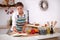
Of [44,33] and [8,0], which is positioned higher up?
[8,0]

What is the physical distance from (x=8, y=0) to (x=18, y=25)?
68 cm

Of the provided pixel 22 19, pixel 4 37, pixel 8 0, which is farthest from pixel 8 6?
pixel 4 37

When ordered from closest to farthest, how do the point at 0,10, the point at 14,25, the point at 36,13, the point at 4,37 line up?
the point at 4,37
the point at 14,25
the point at 0,10
the point at 36,13

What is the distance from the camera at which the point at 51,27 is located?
292cm

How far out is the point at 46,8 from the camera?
3246 millimetres

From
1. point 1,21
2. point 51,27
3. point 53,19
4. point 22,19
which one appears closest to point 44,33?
point 51,27

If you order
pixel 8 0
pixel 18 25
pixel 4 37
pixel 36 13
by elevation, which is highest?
pixel 8 0

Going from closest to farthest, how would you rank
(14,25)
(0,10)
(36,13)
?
(14,25) < (0,10) < (36,13)

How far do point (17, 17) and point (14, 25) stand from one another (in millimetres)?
160

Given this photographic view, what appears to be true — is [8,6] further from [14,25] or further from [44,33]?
[44,33]

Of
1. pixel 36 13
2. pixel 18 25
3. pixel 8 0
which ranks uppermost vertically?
pixel 8 0

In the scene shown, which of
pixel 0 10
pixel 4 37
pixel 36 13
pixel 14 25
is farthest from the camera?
pixel 36 13

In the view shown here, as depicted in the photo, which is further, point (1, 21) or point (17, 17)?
point (1, 21)

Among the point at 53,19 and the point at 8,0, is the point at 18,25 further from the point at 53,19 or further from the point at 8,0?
the point at 53,19
